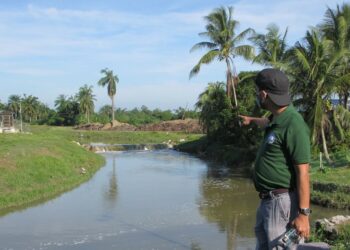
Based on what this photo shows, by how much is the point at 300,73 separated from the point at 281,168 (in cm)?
1688

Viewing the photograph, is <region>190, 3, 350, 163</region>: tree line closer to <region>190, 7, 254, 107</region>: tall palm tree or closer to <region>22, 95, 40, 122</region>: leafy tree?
<region>190, 7, 254, 107</region>: tall palm tree

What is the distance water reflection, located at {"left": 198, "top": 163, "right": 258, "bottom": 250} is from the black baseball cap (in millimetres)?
7351

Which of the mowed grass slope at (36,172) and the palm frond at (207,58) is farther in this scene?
the palm frond at (207,58)

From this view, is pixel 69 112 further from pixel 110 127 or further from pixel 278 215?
pixel 278 215

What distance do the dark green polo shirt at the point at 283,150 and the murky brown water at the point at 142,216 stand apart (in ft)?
23.5

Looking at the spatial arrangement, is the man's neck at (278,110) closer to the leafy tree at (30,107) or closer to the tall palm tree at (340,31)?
the tall palm tree at (340,31)

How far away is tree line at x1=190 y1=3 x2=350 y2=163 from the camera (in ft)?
62.7

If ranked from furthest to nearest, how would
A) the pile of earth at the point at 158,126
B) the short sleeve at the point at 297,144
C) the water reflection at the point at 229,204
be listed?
1. the pile of earth at the point at 158,126
2. the water reflection at the point at 229,204
3. the short sleeve at the point at 297,144

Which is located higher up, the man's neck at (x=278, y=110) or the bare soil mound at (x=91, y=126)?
the man's neck at (x=278, y=110)

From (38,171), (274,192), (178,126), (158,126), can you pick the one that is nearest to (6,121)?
(178,126)

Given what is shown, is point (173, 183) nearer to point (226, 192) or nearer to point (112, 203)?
point (226, 192)

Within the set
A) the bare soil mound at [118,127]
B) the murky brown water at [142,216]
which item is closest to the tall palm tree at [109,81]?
the bare soil mound at [118,127]

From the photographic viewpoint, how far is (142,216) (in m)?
14.4

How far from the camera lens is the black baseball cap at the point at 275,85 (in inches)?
147
